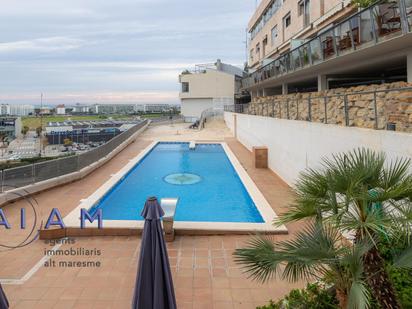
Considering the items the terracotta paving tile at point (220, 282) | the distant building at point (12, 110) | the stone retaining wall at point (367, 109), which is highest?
the distant building at point (12, 110)

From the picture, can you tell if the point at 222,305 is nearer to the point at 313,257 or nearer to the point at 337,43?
the point at 313,257

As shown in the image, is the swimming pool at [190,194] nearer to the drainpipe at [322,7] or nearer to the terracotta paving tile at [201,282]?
the terracotta paving tile at [201,282]

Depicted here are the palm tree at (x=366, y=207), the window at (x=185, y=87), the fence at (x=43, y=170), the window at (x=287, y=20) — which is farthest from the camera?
the window at (x=185, y=87)

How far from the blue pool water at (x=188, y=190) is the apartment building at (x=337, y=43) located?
6498 mm

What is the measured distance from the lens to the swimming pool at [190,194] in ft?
25.8

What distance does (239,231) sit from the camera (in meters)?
7.46

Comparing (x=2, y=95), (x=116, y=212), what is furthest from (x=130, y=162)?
(x=2, y=95)

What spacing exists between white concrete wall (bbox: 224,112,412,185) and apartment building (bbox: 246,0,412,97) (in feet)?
11.3

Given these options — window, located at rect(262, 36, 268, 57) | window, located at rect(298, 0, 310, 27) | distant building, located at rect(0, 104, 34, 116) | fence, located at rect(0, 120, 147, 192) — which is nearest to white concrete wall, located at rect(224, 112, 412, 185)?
window, located at rect(298, 0, 310, 27)

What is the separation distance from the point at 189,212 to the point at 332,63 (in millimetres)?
9460

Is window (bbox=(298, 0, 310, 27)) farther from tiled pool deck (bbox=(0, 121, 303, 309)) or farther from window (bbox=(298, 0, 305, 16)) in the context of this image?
tiled pool deck (bbox=(0, 121, 303, 309))

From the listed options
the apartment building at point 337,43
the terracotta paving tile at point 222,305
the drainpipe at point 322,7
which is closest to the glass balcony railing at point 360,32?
the apartment building at point 337,43

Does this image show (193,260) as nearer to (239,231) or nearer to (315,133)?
(239,231)

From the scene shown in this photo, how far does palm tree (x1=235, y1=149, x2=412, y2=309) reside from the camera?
2.85 metres
